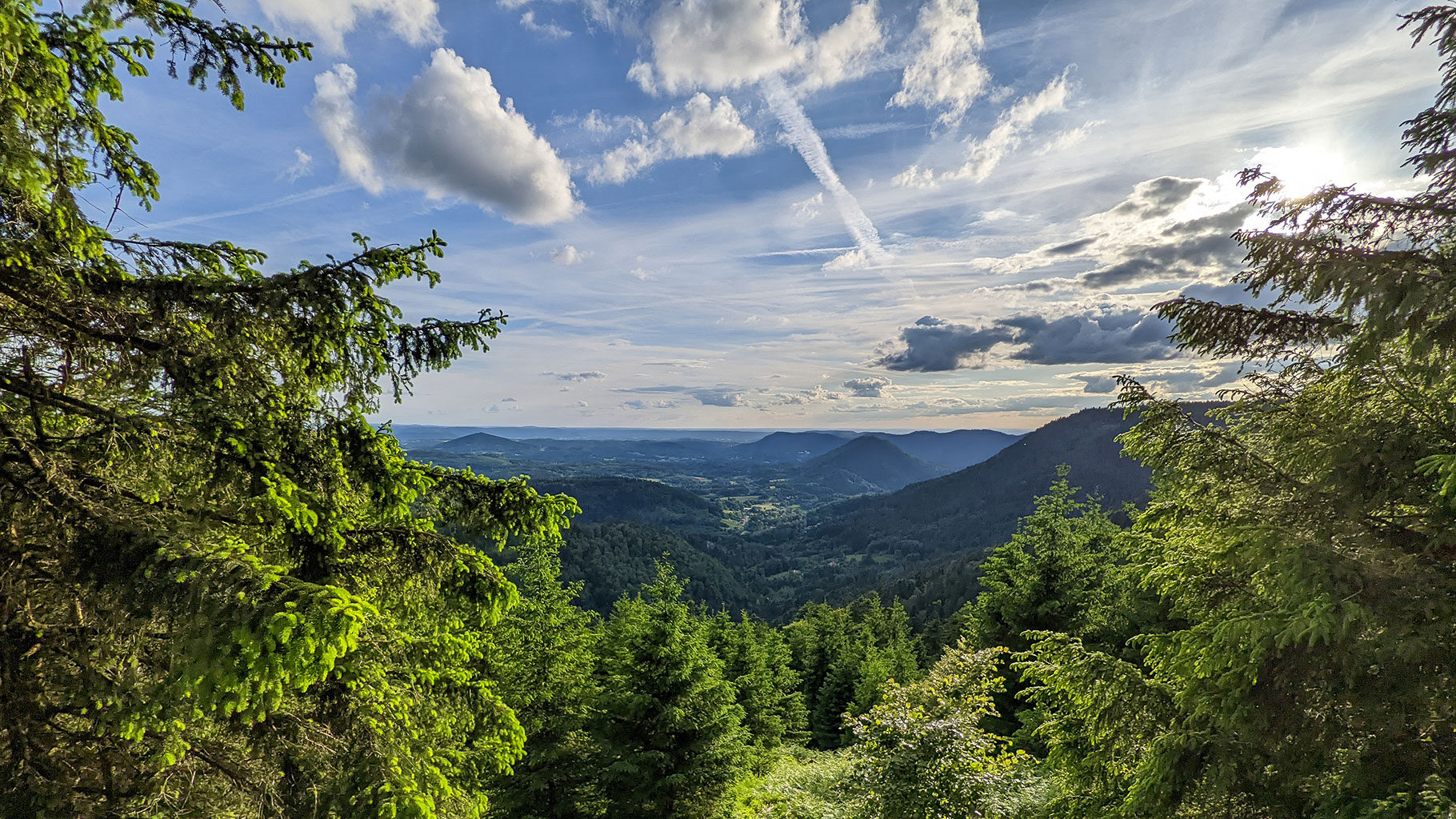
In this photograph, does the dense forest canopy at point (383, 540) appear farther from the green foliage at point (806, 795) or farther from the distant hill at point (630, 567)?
the distant hill at point (630, 567)

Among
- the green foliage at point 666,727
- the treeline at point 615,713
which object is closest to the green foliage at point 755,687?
the green foliage at point 666,727

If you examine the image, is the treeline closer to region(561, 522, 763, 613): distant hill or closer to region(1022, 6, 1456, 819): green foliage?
region(1022, 6, 1456, 819): green foliage

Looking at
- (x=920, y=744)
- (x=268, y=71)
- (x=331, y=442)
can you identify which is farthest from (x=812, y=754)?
(x=268, y=71)

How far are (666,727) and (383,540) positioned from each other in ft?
40.7

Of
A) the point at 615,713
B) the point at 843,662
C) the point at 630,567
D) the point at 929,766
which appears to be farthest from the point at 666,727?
the point at 630,567

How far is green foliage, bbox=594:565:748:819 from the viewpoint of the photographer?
15.1m

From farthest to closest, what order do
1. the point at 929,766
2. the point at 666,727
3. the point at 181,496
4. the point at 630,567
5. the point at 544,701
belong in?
1. the point at 630,567
2. the point at 544,701
3. the point at 666,727
4. the point at 929,766
5. the point at 181,496

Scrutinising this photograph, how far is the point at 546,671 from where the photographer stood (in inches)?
609

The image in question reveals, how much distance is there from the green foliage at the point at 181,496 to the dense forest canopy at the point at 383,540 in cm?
3

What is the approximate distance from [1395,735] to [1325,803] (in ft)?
2.97

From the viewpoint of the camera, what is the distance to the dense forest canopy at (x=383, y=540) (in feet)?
11.6

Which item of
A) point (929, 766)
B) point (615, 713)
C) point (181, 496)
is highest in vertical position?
point (181, 496)

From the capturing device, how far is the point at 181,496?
13.5 feet

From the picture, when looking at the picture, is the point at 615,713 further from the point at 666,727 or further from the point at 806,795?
the point at 806,795
